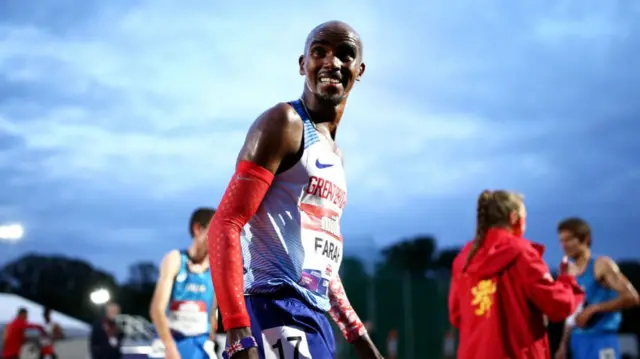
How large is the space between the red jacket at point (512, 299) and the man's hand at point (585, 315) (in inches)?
83.5

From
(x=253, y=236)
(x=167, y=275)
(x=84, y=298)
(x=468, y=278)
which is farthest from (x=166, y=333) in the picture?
(x=84, y=298)

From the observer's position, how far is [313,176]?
2350 millimetres

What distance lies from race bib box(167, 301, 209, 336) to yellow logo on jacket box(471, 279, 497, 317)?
2401 mm

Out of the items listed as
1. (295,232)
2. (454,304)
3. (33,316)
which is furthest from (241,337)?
(33,316)

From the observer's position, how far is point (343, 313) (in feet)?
9.17

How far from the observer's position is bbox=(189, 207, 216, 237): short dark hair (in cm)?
582

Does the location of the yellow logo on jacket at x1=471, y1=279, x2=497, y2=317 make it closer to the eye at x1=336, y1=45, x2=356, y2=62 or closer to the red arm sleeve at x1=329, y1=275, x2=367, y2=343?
the red arm sleeve at x1=329, y1=275, x2=367, y2=343

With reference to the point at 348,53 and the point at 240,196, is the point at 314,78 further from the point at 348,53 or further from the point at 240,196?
the point at 240,196

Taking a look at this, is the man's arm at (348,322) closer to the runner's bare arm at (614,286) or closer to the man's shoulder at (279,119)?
the man's shoulder at (279,119)

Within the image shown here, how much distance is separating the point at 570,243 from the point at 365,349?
14.9 feet

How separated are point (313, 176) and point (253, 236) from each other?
11.1 inches

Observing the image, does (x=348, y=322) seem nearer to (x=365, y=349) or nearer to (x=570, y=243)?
(x=365, y=349)

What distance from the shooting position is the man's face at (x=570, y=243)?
6.74 metres

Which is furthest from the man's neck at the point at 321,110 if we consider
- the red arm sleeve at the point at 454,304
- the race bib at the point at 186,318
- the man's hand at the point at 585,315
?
the man's hand at the point at 585,315
